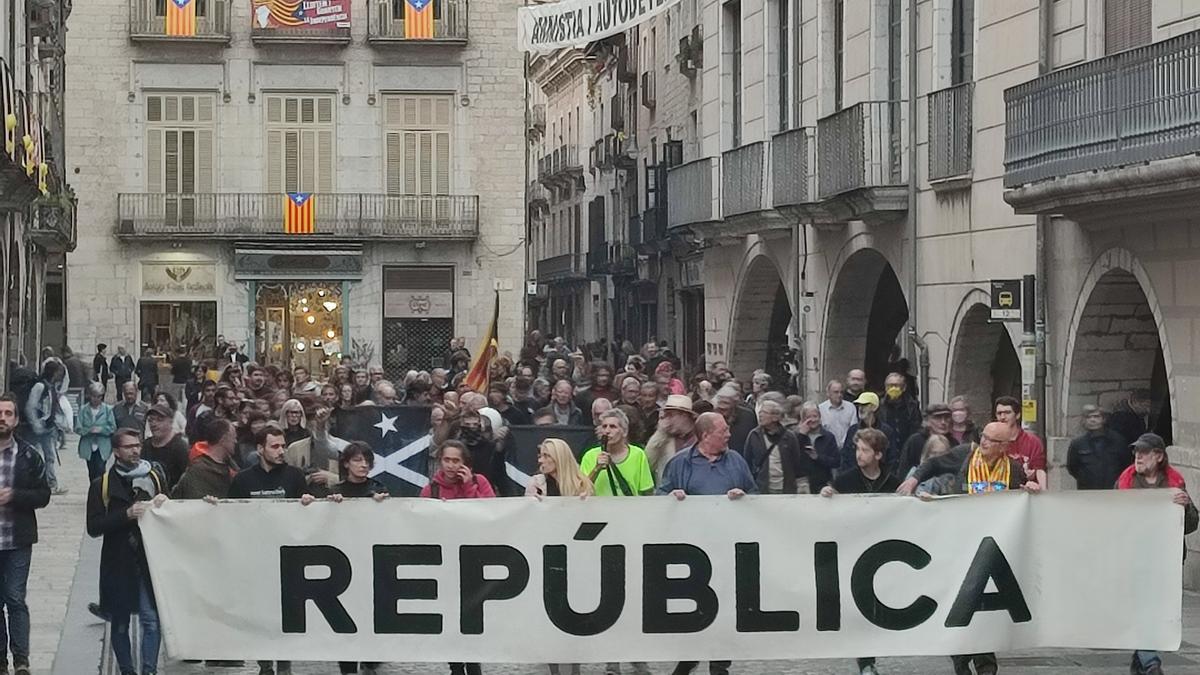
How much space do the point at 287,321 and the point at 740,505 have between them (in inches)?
1494

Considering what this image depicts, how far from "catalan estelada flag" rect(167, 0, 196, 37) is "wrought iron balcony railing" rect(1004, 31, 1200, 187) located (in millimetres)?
30237

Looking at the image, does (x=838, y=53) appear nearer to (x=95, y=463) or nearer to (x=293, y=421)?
(x=95, y=463)

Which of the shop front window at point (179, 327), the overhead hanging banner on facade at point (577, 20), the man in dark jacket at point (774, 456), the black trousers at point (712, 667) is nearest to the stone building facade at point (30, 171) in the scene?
the shop front window at point (179, 327)

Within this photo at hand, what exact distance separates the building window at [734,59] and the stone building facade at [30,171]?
30.8 ft

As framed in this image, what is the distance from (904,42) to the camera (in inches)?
926

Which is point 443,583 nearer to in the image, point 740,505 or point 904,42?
point 740,505

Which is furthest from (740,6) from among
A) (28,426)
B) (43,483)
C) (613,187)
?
(613,187)

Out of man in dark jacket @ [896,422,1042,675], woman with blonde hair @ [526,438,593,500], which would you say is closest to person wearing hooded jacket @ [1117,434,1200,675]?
man in dark jacket @ [896,422,1042,675]

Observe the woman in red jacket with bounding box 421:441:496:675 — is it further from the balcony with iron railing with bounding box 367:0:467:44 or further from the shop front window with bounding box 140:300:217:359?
the shop front window with bounding box 140:300:217:359

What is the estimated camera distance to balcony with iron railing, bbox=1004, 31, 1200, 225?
15.6 m

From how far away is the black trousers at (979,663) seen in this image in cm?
1155

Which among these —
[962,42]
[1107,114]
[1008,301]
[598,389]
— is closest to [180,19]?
[962,42]

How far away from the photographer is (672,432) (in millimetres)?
13531

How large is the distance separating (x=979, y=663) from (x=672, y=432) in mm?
2699
